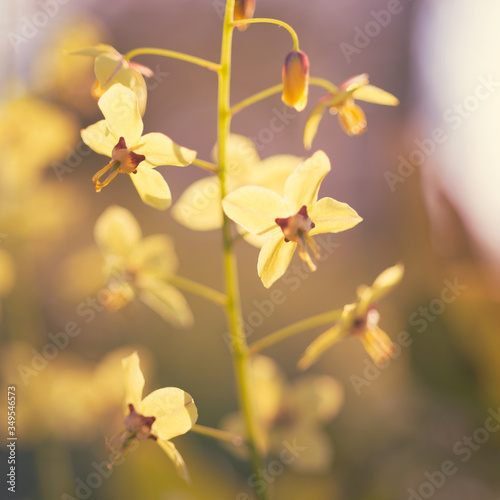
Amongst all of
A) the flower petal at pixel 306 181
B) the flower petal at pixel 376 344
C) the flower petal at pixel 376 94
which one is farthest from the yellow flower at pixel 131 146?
the flower petal at pixel 376 344

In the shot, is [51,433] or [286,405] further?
[51,433]

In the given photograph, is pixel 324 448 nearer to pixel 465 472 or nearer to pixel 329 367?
pixel 465 472

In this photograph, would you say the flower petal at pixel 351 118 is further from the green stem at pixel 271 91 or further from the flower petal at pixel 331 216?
the flower petal at pixel 331 216

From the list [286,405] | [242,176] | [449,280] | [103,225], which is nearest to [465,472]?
[449,280]

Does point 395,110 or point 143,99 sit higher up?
point 395,110

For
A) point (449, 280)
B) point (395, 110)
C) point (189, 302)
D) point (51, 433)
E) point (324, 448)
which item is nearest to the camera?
point (324, 448)

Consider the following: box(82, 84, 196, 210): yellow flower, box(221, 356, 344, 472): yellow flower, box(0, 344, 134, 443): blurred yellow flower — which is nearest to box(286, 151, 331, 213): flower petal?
box(82, 84, 196, 210): yellow flower

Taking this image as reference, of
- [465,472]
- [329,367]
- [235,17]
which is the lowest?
[329,367]

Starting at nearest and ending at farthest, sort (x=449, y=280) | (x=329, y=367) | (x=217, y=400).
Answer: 1. (x=449, y=280)
2. (x=217, y=400)
3. (x=329, y=367)
